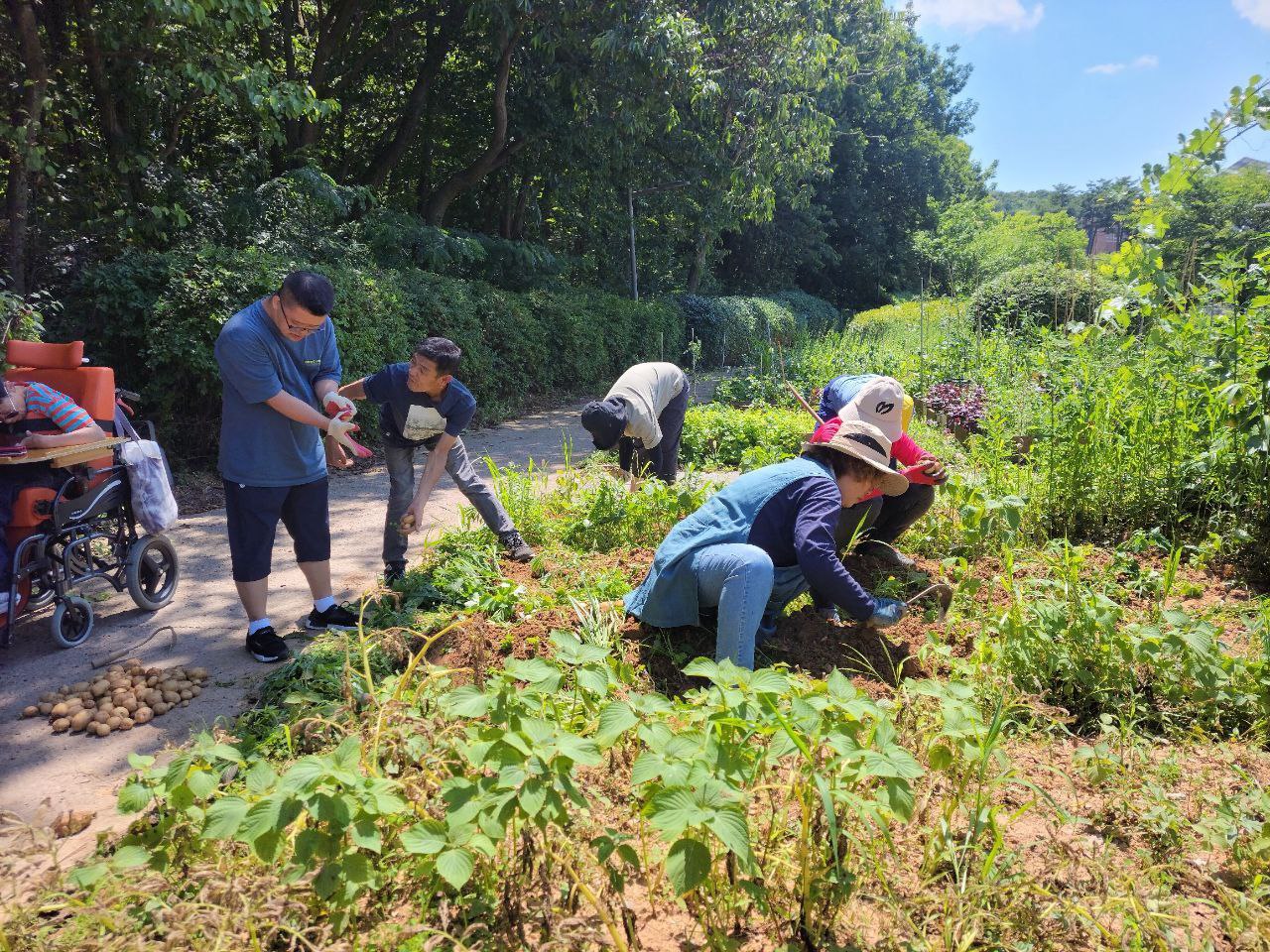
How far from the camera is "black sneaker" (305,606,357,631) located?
13.0 ft

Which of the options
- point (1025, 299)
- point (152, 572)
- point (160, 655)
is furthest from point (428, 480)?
point (1025, 299)

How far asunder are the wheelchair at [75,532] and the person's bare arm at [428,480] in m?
1.46

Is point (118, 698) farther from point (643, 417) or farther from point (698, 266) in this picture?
point (698, 266)

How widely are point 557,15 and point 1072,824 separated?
1196 cm

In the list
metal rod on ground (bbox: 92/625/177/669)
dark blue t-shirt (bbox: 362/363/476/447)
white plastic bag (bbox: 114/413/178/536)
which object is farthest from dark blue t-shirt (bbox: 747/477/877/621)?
white plastic bag (bbox: 114/413/178/536)

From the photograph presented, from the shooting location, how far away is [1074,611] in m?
2.81

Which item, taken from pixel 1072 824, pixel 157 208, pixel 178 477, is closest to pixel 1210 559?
pixel 1072 824

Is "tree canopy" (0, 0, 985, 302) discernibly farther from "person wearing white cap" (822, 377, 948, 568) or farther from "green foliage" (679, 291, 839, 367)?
"person wearing white cap" (822, 377, 948, 568)

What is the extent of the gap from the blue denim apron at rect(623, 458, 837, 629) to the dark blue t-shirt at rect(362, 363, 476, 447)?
153 centimetres

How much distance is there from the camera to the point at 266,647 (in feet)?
12.0

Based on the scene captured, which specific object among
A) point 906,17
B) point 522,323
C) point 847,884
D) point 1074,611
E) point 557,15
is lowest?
point 847,884

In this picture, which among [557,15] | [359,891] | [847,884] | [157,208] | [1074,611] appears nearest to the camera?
[359,891]

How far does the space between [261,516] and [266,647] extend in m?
0.60

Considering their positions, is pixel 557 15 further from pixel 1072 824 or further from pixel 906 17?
pixel 906 17
